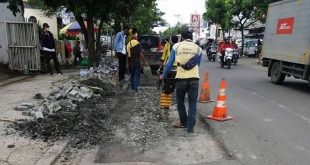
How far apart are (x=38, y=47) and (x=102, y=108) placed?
21.9 feet

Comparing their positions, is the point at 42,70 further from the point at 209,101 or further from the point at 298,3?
the point at 298,3

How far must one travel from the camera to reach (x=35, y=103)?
30.3ft

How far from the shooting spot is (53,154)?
6113mm

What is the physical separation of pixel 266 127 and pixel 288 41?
7.43 metres

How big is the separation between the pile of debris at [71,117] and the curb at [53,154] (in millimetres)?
285

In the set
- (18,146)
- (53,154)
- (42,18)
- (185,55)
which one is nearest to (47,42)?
(185,55)

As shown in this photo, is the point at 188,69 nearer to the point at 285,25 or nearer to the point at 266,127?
the point at 266,127

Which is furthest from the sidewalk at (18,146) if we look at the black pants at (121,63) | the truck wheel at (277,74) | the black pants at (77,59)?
the black pants at (77,59)

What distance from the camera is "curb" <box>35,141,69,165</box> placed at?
5816 millimetres

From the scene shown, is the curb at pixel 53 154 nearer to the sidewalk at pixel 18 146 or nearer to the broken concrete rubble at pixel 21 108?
the sidewalk at pixel 18 146

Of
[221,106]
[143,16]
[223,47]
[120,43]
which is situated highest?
[143,16]

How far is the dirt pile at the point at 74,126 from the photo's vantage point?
22.8 feet

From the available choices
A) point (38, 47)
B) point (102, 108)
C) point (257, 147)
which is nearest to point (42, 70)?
point (38, 47)

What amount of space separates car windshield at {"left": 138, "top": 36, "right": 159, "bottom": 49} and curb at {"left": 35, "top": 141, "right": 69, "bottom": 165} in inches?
536
